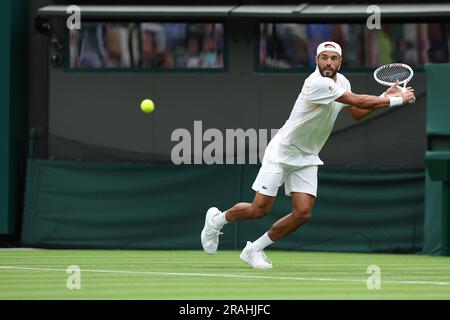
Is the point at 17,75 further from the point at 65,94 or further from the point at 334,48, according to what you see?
the point at 334,48

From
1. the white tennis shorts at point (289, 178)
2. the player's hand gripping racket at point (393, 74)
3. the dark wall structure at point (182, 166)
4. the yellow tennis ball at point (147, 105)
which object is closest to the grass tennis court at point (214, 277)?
the white tennis shorts at point (289, 178)

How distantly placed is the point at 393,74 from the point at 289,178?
4.63ft

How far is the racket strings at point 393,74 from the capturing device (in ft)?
36.2

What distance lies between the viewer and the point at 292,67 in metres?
17.4

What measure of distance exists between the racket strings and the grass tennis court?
185 centimetres

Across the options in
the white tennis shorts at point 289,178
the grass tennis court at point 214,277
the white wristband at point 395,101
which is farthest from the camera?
the white tennis shorts at point 289,178

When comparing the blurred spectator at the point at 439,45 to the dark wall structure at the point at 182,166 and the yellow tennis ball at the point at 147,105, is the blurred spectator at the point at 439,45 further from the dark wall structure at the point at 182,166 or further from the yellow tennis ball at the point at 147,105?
the yellow tennis ball at the point at 147,105

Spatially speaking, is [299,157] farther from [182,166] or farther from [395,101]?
[182,166]

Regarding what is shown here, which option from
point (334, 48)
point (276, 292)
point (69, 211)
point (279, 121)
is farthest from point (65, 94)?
point (276, 292)

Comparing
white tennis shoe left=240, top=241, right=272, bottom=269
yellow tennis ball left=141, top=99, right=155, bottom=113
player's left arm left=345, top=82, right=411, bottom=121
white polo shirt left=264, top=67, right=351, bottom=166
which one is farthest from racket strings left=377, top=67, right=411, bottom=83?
yellow tennis ball left=141, top=99, right=155, bottom=113

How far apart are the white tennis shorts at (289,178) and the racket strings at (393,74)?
109cm

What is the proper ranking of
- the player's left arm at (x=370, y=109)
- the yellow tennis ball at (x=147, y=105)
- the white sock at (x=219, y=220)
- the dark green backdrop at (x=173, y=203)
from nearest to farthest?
the player's left arm at (x=370, y=109), the white sock at (x=219, y=220), the dark green backdrop at (x=173, y=203), the yellow tennis ball at (x=147, y=105)

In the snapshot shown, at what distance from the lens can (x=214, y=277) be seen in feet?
33.1

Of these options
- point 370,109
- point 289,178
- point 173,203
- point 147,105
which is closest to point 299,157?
point 289,178
